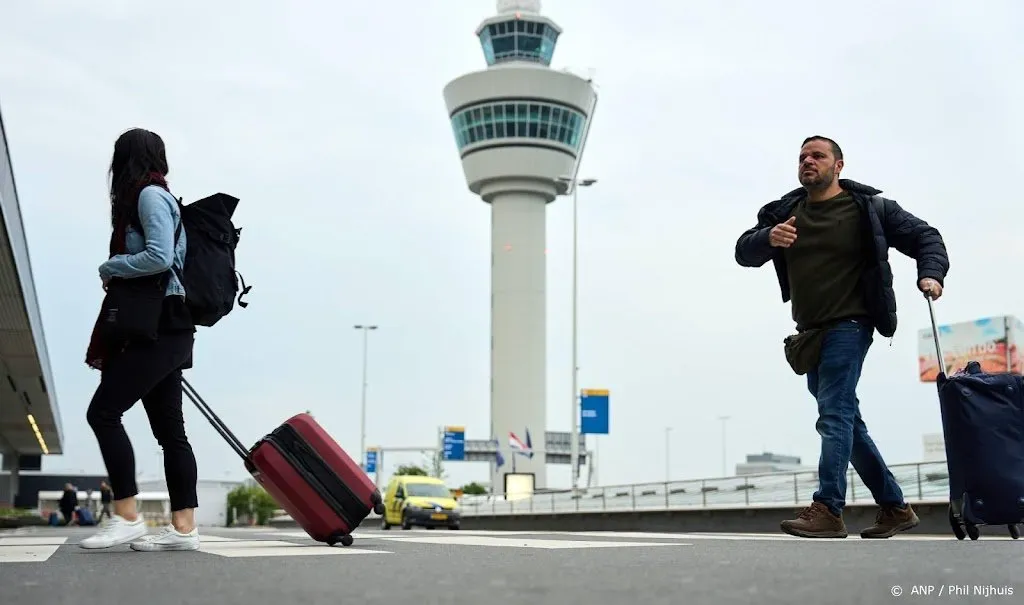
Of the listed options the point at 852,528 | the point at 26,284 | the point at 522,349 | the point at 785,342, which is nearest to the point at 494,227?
the point at 522,349

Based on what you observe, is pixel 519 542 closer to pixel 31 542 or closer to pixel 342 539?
pixel 342 539

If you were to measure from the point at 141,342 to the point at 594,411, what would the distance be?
55945 mm

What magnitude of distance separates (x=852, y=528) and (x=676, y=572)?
11.6m

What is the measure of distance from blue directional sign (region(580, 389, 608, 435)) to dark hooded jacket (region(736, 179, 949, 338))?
54.0 m

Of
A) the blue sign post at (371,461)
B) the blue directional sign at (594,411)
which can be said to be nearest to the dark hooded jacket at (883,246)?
the blue directional sign at (594,411)

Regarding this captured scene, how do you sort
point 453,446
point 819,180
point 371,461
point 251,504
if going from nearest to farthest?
point 819,180 → point 453,446 → point 371,461 → point 251,504

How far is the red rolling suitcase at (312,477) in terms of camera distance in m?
6.62

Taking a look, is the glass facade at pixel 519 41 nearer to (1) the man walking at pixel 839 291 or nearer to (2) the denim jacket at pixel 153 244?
(1) the man walking at pixel 839 291

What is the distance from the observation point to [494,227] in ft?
261

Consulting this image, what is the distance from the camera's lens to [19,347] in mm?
28203

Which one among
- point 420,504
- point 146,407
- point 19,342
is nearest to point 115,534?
point 146,407

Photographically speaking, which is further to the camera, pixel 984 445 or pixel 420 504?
pixel 420 504

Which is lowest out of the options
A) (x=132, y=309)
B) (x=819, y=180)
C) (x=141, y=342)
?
(x=141, y=342)

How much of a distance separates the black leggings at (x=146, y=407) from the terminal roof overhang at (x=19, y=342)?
380 inches
